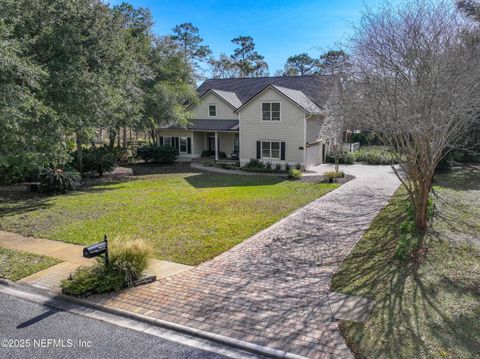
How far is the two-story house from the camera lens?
85.5 ft

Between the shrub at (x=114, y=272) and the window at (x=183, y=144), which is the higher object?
the window at (x=183, y=144)

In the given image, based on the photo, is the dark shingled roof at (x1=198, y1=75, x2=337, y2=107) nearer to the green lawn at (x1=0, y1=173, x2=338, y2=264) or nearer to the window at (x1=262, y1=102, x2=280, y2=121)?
the window at (x1=262, y1=102, x2=280, y2=121)

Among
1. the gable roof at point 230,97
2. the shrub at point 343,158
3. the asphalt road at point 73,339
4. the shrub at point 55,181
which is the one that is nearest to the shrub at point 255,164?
the gable roof at point 230,97

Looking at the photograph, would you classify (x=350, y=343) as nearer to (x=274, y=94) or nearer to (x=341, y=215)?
(x=341, y=215)

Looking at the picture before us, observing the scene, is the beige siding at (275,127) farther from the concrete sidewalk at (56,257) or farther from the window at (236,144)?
the concrete sidewalk at (56,257)

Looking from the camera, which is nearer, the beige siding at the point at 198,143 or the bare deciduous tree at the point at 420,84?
the bare deciduous tree at the point at 420,84

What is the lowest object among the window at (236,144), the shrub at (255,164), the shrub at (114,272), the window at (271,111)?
the shrub at (114,272)

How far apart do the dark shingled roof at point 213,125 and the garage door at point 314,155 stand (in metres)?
6.24

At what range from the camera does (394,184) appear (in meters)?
19.8

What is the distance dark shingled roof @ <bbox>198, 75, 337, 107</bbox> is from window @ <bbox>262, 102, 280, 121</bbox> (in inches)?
88.3

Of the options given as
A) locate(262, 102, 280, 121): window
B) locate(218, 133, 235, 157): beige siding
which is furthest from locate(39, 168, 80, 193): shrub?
locate(218, 133, 235, 157): beige siding

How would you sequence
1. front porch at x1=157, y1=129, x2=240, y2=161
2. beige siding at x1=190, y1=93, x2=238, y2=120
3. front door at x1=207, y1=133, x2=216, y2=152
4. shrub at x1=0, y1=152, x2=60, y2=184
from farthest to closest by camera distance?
front door at x1=207, y1=133, x2=216, y2=152, front porch at x1=157, y1=129, x2=240, y2=161, beige siding at x1=190, y1=93, x2=238, y2=120, shrub at x1=0, y1=152, x2=60, y2=184

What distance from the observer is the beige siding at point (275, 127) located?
25953 millimetres

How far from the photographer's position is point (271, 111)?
26625 mm
